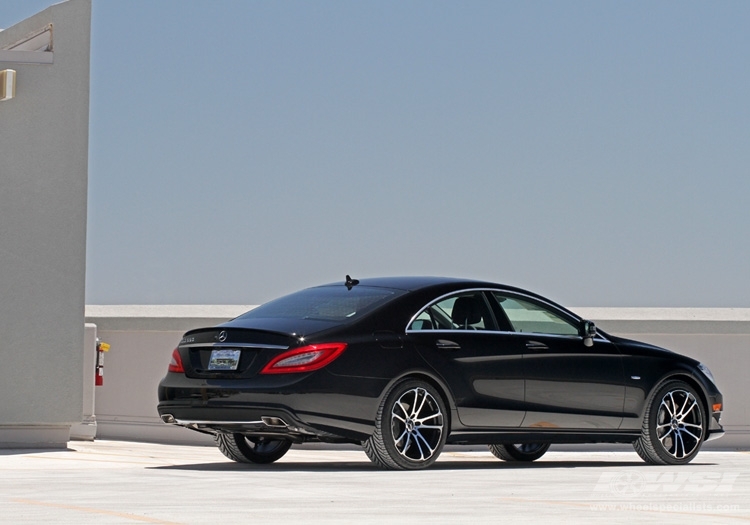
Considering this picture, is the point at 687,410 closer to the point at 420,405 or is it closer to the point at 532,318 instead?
the point at 420,405

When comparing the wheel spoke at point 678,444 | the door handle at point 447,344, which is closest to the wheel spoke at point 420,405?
the door handle at point 447,344

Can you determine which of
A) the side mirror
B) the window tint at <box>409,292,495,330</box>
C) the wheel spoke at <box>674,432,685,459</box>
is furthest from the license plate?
the wheel spoke at <box>674,432,685,459</box>

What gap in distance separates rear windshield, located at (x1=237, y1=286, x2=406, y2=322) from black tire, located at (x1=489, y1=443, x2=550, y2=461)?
2.44m

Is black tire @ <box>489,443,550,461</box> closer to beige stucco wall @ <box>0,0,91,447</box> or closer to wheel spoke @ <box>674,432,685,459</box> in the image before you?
wheel spoke @ <box>674,432,685,459</box>

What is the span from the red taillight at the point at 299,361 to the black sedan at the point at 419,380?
0.03 ft

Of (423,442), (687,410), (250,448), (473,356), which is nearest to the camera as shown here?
(423,442)

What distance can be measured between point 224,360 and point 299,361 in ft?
2.05

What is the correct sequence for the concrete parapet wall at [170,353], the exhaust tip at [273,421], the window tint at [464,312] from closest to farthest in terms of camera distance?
the exhaust tip at [273,421], the window tint at [464,312], the concrete parapet wall at [170,353]

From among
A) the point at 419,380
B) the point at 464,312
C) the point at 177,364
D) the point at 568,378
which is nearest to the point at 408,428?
the point at 419,380

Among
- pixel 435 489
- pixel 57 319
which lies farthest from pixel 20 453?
pixel 435 489

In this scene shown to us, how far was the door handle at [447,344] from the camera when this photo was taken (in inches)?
398

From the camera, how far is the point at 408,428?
9797mm

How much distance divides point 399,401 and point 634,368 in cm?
247

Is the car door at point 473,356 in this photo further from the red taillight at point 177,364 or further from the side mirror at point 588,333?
the red taillight at point 177,364
